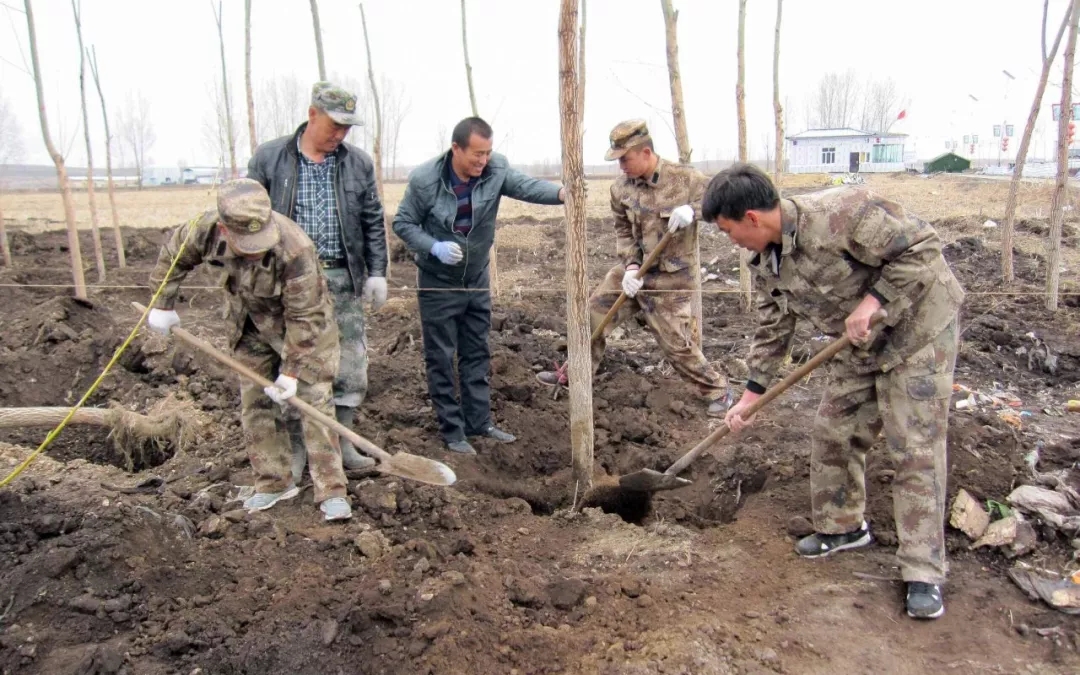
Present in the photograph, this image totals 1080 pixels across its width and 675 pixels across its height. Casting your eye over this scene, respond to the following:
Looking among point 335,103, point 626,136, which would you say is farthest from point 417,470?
point 626,136

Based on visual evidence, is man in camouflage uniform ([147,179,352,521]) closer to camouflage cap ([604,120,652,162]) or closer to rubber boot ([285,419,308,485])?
rubber boot ([285,419,308,485])

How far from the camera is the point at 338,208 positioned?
386 centimetres

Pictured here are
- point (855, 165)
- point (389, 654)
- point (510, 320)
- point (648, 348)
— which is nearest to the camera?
point (389, 654)

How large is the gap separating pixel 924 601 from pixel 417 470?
6.90ft

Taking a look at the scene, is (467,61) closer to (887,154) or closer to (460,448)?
(460,448)

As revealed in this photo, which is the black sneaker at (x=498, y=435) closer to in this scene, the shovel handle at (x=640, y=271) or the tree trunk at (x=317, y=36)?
the shovel handle at (x=640, y=271)

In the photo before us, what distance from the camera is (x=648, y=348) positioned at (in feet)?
21.0

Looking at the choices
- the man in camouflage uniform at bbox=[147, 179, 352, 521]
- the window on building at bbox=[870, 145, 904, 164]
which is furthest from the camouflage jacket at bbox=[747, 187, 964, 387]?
the window on building at bbox=[870, 145, 904, 164]

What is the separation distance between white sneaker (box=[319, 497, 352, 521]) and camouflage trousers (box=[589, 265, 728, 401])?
2.09 m

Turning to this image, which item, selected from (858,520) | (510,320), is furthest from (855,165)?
(858,520)

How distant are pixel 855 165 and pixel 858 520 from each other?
47.6m

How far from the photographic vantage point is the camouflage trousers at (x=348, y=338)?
3.94 meters

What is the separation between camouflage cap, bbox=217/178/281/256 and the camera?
10.3ft

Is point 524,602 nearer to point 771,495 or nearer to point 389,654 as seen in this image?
point 389,654
